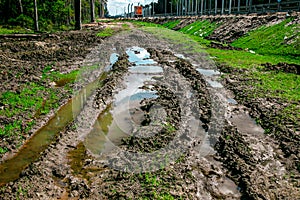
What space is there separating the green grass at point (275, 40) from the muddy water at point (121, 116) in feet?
34.3

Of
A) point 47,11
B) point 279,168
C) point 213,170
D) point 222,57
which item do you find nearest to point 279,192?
point 279,168

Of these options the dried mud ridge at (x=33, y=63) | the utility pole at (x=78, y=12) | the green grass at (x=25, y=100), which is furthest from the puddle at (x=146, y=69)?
the utility pole at (x=78, y=12)

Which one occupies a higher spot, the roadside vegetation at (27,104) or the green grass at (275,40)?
the green grass at (275,40)

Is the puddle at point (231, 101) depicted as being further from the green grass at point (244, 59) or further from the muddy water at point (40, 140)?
the green grass at point (244, 59)

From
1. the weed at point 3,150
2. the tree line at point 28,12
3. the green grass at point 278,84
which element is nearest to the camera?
the weed at point 3,150

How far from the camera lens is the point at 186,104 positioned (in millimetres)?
10641

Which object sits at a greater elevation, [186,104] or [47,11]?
[47,11]

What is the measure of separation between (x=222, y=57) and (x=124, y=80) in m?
8.67

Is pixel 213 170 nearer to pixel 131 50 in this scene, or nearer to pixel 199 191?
pixel 199 191

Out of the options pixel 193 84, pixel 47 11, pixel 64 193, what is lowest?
pixel 64 193

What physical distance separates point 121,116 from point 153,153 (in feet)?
9.76

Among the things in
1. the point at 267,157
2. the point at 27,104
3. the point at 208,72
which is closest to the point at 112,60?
the point at 208,72

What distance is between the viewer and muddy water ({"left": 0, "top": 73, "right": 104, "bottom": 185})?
652cm

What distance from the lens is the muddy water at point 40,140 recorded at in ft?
21.4
